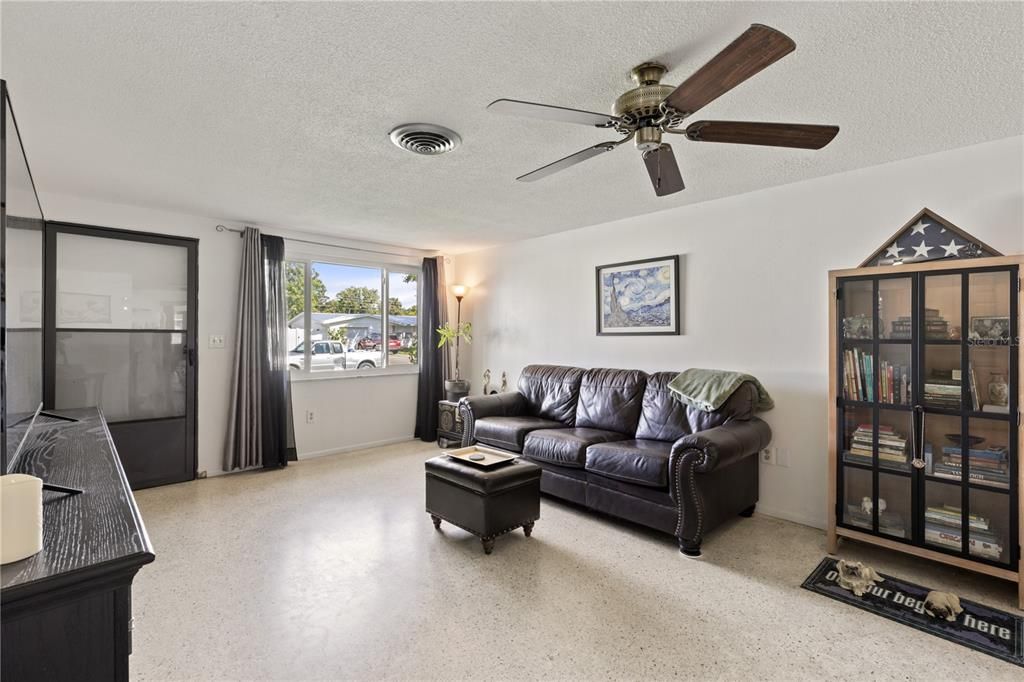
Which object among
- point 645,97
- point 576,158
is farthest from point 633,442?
point 645,97

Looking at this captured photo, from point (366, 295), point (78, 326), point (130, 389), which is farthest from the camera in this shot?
point (366, 295)

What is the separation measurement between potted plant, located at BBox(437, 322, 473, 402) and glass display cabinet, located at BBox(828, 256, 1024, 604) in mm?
3664

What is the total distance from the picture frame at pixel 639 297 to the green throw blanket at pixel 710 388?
55 centimetres

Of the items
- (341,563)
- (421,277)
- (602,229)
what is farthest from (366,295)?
(341,563)

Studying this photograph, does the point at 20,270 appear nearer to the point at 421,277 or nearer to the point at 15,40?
the point at 15,40

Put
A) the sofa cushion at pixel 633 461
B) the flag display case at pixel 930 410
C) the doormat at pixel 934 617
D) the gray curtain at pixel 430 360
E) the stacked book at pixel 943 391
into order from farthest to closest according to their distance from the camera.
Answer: the gray curtain at pixel 430 360
the sofa cushion at pixel 633 461
the stacked book at pixel 943 391
the flag display case at pixel 930 410
the doormat at pixel 934 617

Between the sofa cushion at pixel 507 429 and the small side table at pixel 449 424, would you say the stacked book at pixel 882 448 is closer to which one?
the sofa cushion at pixel 507 429

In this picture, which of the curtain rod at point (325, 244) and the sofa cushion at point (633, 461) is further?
the curtain rod at point (325, 244)

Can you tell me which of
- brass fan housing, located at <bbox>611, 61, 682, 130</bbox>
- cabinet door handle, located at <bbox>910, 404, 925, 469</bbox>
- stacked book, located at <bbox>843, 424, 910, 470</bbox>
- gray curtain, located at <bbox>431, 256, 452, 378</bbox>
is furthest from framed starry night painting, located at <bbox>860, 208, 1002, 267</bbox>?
gray curtain, located at <bbox>431, 256, 452, 378</bbox>

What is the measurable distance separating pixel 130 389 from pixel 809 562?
5045 mm

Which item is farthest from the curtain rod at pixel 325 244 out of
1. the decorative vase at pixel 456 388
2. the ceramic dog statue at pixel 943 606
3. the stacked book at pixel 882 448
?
the ceramic dog statue at pixel 943 606

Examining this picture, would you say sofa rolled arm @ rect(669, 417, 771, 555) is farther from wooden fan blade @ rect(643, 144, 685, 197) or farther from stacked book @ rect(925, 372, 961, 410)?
wooden fan blade @ rect(643, 144, 685, 197)

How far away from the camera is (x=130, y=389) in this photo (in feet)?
12.9

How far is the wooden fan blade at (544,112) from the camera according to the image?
5.53ft
